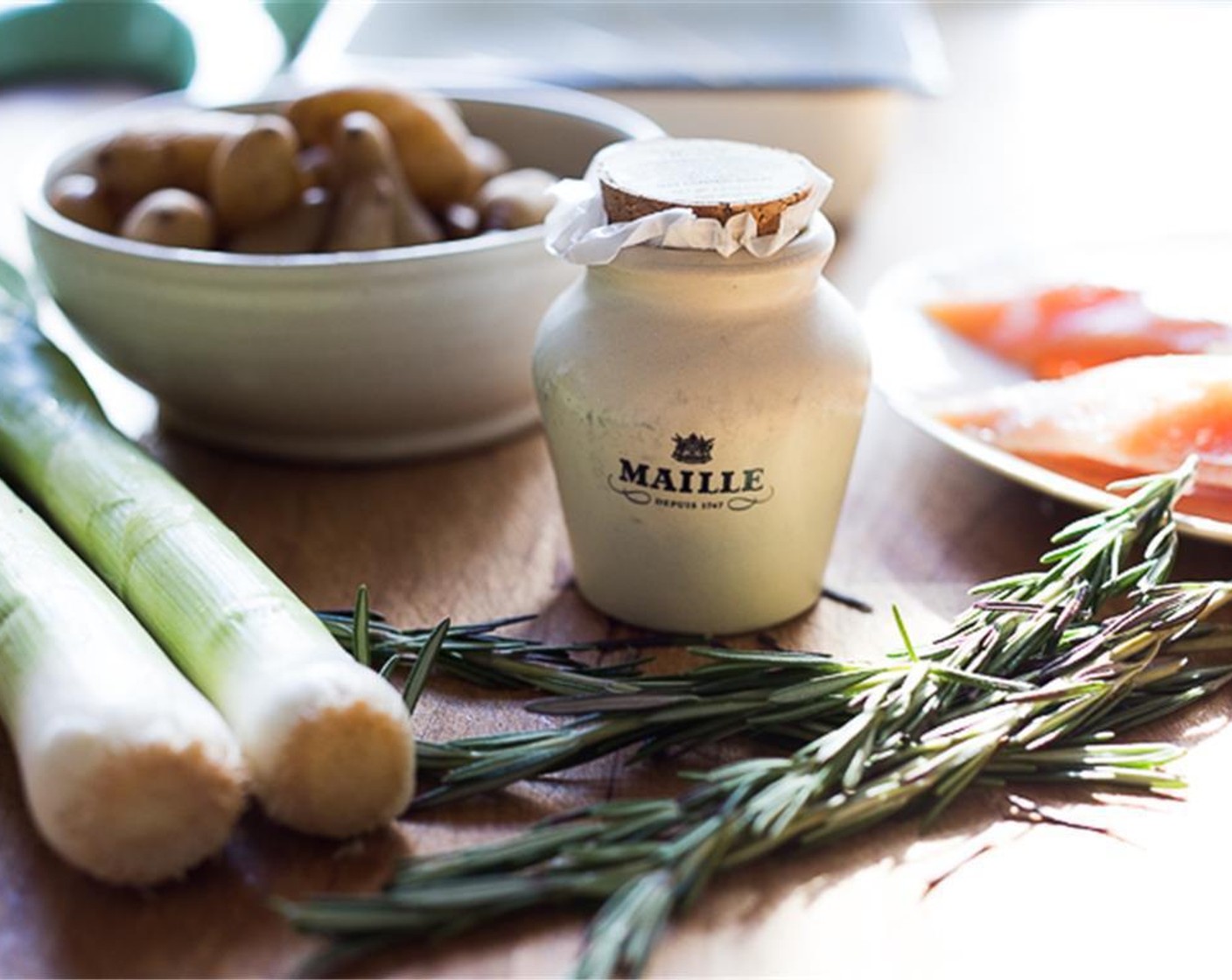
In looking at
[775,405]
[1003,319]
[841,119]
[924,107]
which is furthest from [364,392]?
[924,107]

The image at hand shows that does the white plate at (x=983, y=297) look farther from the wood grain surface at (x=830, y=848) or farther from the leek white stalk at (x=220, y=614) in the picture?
the leek white stalk at (x=220, y=614)

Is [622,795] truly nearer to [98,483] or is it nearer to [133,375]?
[98,483]

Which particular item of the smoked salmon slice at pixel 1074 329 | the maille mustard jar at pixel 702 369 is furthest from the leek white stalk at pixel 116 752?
the smoked salmon slice at pixel 1074 329

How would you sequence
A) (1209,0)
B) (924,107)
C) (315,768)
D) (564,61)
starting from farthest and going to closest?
(1209,0) < (924,107) < (564,61) < (315,768)

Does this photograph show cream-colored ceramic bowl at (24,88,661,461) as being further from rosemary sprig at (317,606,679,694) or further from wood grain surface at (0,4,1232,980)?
rosemary sprig at (317,606,679,694)

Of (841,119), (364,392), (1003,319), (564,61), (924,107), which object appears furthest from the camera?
(924,107)

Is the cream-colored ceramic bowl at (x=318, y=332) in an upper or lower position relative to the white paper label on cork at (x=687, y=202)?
lower

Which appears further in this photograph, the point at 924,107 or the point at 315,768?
the point at 924,107
